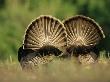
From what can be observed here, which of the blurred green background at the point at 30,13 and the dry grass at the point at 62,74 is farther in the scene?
the blurred green background at the point at 30,13

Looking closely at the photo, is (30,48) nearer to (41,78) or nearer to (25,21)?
(41,78)

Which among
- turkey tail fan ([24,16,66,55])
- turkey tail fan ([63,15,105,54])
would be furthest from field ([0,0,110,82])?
turkey tail fan ([24,16,66,55])

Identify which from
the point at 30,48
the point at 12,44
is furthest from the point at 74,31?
the point at 12,44

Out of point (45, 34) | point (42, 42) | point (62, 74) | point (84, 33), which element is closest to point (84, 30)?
point (84, 33)

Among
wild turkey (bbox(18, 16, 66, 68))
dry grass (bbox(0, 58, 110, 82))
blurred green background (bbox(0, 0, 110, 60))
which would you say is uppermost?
blurred green background (bbox(0, 0, 110, 60))

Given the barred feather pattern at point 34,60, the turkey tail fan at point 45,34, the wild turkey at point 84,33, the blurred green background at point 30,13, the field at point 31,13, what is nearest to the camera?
the barred feather pattern at point 34,60

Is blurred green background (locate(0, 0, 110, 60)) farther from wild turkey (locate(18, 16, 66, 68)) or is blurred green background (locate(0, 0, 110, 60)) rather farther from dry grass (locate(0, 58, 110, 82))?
dry grass (locate(0, 58, 110, 82))

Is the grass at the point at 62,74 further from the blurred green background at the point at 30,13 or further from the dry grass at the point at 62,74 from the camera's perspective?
the blurred green background at the point at 30,13

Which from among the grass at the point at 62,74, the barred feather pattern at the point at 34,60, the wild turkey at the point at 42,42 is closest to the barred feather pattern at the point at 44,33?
the wild turkey at the point at 42,42
